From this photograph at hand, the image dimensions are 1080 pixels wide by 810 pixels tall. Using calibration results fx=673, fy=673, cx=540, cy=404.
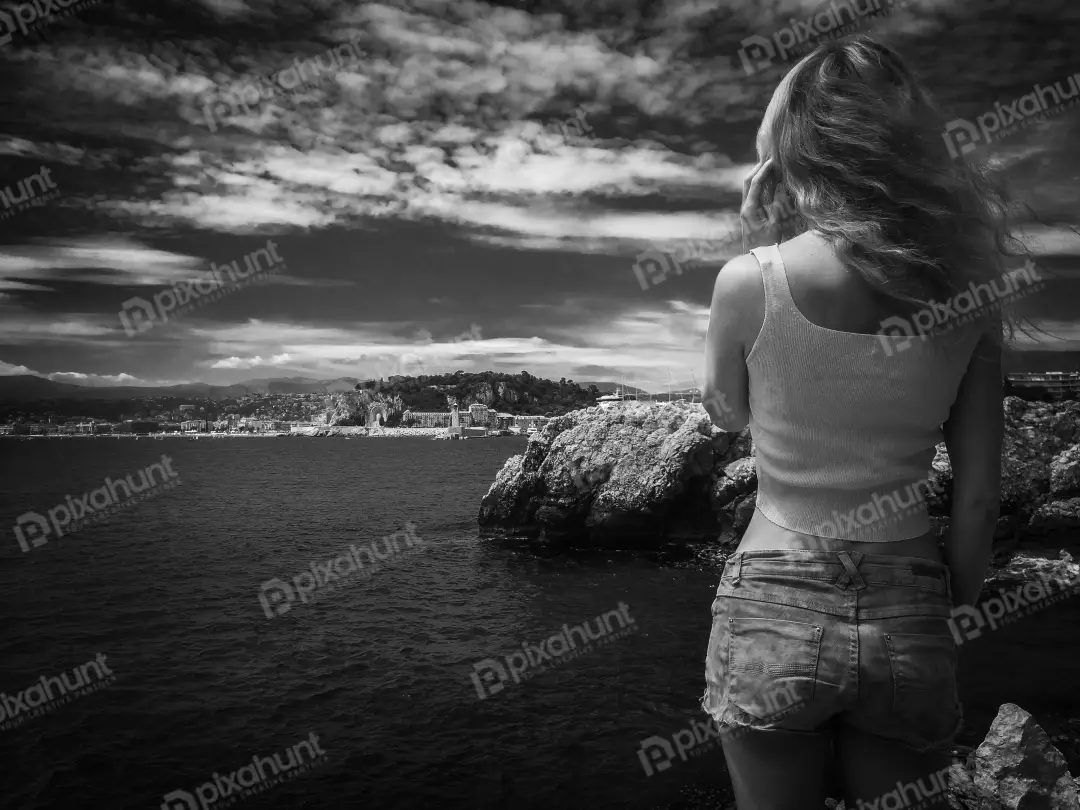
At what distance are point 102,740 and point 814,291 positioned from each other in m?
20.1

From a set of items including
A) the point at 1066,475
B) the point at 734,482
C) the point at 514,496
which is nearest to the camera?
the point at 1066,475

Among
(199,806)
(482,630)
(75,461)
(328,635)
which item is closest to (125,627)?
(328,635)

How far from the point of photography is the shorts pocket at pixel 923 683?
6.11 ft

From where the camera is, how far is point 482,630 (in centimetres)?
2523

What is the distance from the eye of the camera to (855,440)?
1.97 m

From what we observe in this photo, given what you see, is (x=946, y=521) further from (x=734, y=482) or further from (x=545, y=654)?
(x=734, y=482)

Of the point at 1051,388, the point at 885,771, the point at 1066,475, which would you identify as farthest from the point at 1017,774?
the point at 1051,388

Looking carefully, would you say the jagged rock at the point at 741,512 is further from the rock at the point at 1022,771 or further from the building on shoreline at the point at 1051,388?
the rock at the point at 1022,771

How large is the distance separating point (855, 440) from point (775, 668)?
70cm

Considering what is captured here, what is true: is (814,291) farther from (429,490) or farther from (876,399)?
(429,490)

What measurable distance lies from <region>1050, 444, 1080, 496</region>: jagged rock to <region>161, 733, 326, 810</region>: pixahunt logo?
33.9 m

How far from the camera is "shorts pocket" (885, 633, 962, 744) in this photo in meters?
1.86

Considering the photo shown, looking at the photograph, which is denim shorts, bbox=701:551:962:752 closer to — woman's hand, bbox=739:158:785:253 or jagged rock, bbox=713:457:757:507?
woman's hand, bbox=739:158:785:253

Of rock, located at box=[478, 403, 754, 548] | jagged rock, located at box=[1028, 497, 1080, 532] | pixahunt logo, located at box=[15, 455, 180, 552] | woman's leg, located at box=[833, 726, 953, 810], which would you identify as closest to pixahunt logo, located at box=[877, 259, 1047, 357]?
woman's leg, located at box=[833, 726, 953, 810]
